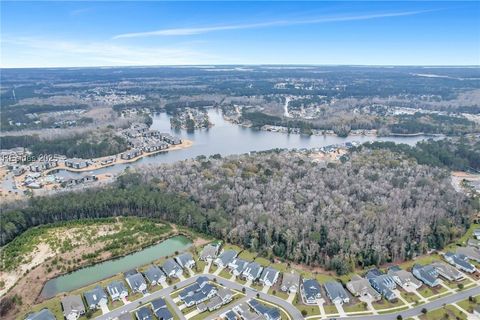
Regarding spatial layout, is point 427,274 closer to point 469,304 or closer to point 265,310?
point 469,304

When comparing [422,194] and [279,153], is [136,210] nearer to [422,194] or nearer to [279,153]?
[279,153]

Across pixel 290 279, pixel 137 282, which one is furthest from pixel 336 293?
pixel 137 282

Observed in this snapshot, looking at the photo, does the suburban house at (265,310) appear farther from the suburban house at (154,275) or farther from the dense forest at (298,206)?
the suburban house at (154,275)

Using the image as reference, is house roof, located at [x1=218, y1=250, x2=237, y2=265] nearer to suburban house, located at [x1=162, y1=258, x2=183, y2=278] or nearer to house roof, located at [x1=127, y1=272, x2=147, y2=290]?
suburban house, located at [x1=162, y1=258, x2=183, y2=278]

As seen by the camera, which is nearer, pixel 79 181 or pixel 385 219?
pixel 385 219

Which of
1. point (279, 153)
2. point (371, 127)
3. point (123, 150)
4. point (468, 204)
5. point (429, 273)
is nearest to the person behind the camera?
point (429, 273)

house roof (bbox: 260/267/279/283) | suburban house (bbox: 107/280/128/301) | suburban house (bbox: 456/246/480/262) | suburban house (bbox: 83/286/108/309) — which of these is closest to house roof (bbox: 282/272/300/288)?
house roof (bbox: 260/267/279/283)

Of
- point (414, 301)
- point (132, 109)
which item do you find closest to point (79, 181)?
point (414, 301)

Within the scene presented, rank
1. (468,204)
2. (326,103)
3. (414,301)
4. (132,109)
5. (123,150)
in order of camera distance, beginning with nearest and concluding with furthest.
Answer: (414,301)
(468,204)
(123,150)
(132,109)
(326,103)
